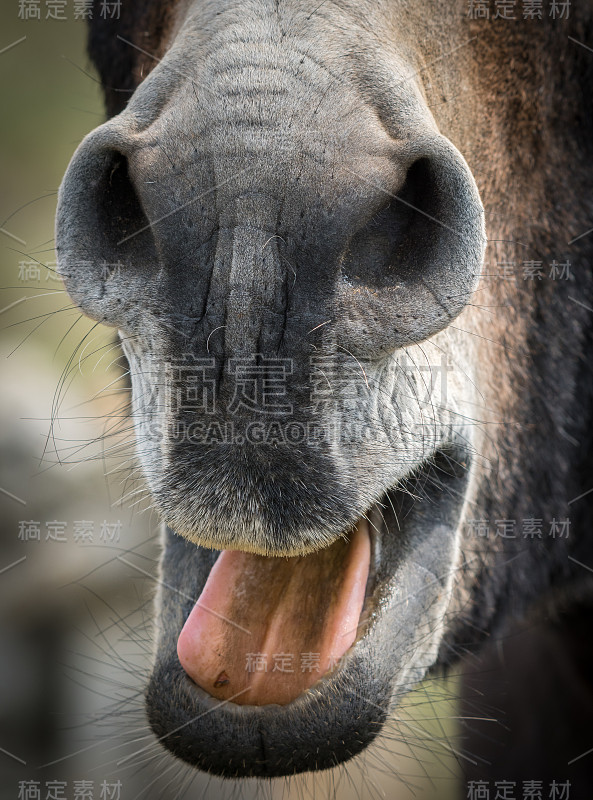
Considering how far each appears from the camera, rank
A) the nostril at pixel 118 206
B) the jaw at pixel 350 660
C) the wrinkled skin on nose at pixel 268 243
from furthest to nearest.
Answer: the jaw at pixel 350 660
the nostril at pixel 118 206
the wrinkled skin on nose at pixel 268 243

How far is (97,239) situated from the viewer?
1320 millimetres

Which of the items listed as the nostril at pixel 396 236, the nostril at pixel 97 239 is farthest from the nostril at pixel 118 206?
the nostril at pixel 396 236

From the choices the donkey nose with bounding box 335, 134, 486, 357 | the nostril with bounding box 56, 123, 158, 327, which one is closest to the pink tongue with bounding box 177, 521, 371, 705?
the donkey nose with bounding box 335, 134, 486, 357

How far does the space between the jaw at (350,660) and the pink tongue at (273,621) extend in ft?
0.08

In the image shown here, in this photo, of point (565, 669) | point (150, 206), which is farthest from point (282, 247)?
point (565, 669)

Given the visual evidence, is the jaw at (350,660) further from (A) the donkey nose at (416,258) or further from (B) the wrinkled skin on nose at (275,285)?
(A) the donkey nose at (416,258)

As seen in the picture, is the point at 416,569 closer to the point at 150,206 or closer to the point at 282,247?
the point at 282,247

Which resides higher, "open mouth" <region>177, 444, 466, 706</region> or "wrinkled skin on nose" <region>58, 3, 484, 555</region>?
"wrinkled skin on nose" <region>58, 3, 484, 555</region>

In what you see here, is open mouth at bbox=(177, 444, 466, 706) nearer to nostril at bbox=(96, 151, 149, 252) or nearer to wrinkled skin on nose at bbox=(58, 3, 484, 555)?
wrinkled skin on nose at bbox=(58, 3, 484, 555)

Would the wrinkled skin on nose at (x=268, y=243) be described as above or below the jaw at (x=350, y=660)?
above

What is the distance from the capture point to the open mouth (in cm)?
153

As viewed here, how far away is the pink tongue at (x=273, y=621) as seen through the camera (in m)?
1.53

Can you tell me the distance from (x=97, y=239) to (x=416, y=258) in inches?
21.7

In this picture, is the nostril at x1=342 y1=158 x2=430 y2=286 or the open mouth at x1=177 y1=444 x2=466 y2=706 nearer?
the nostril at x1=342 y1=158 x2=430 y2=286
